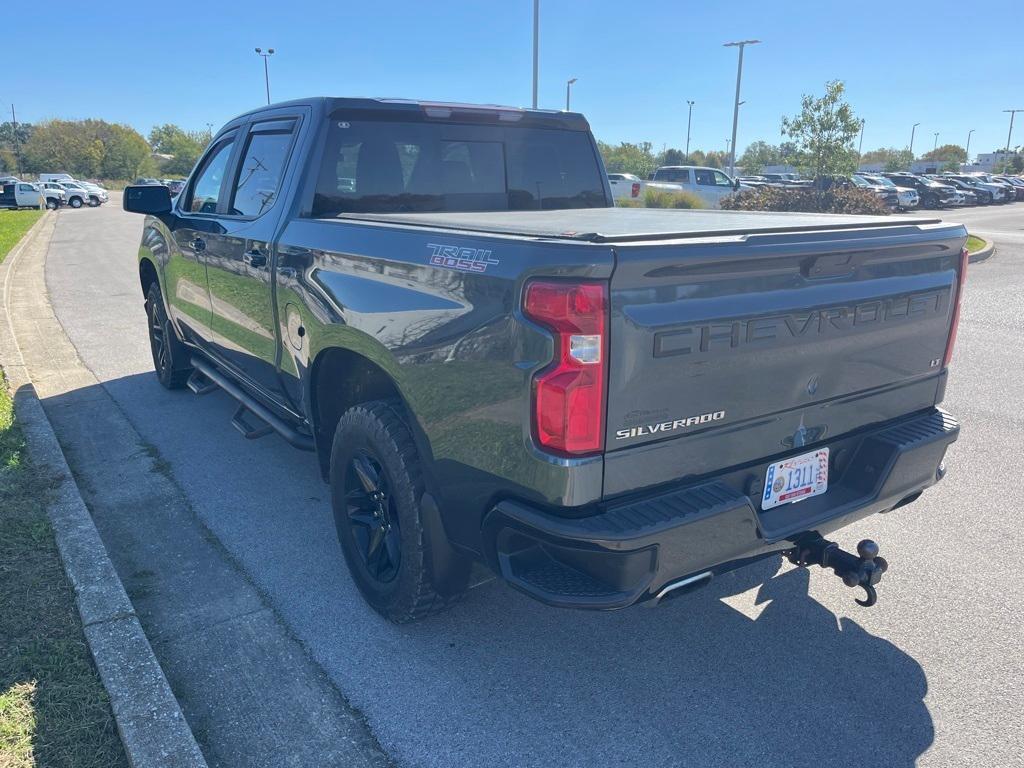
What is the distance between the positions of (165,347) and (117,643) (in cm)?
399

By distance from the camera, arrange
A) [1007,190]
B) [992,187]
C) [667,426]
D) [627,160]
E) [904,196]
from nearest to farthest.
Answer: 1. [667,426]
2. [904,196]
3. [992,187]
4. [1007,190]
5. [627,160]

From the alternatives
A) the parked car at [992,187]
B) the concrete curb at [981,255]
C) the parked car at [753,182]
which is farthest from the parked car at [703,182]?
the parked car at [992,187]

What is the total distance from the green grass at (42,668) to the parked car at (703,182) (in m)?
24.8

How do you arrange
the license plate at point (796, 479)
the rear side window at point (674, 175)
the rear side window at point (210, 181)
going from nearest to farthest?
the license plate at point (796, 479) → the rear side window at point (210, 181) → the rear side window at point (674, 175)

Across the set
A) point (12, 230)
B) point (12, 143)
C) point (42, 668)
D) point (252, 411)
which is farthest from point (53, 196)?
point (12, 143)

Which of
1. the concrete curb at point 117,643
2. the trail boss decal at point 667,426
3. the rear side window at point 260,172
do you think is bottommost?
the concrete curb at point 117,643

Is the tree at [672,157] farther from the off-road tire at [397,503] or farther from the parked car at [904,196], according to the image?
the off-road tire at [397,503]

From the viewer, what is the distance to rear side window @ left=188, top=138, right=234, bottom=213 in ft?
16.1

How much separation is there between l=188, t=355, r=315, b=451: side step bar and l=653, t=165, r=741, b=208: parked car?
2277 cm

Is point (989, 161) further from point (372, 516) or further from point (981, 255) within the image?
point (372, 516)

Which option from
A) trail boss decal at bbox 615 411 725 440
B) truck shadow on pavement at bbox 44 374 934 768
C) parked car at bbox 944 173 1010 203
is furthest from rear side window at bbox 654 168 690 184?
trail boss decal at bbox 615 411 725 440

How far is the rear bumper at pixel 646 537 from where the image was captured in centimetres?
226

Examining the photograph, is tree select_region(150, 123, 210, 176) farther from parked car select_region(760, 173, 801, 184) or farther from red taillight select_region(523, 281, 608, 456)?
red taillight select_region(523, 281, 608, 456)

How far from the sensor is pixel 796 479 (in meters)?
2.78
